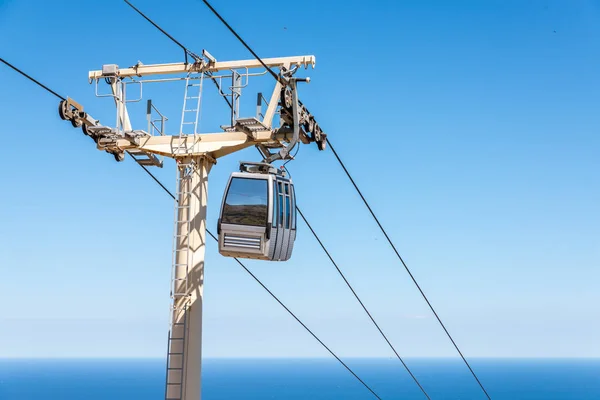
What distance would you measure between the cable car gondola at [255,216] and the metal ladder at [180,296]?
1.69ft

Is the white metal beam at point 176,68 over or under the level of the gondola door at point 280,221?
over

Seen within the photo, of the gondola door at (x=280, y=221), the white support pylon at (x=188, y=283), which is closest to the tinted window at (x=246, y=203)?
the gondola door at (x=280, y=221)

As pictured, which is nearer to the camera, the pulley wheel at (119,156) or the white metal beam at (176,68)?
the white metal beam at (176,68)

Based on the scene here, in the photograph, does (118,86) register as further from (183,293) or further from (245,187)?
(183,293)

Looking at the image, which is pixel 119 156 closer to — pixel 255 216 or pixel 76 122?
pixel 76 122

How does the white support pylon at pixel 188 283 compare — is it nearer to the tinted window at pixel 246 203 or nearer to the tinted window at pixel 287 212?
the tinted window at pixel 246 203

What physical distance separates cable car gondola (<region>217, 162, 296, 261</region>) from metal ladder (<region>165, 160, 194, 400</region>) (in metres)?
0.51

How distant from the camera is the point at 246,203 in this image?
11844mm

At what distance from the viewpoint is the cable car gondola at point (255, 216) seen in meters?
11.7

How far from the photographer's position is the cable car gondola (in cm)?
1168

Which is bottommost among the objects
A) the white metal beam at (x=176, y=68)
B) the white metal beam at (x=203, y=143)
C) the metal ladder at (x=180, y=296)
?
the metal ladder at (x=180, y=296)

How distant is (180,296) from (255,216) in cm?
156

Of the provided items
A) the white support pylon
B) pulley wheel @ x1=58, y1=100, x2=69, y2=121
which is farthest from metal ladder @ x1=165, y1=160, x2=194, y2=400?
pulley wheel @ x1=58, y1=100, x2=69, y2=121

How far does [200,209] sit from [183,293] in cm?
125
